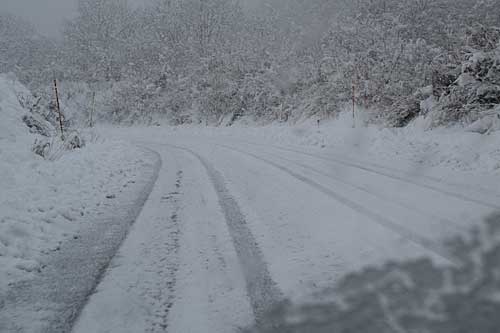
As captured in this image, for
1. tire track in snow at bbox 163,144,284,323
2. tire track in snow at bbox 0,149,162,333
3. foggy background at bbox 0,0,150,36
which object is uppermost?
foggy background at bbox 0,0,150,36

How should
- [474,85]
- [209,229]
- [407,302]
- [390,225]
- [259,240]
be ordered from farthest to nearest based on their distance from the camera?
[474,85]
[209,229]
[390,225]
[259,240]
[407,302]

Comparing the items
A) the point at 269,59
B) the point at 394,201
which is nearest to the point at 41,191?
the point at 394,201

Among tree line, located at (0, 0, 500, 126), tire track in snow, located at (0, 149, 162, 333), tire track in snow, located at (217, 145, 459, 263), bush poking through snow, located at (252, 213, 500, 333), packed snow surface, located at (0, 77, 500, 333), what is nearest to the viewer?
bush poking through snow, located at (252, 213, 500, 333)

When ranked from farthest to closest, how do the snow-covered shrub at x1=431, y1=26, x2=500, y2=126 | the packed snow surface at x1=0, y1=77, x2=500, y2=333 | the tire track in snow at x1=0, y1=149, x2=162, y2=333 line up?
1. the snow-covered shrub at x1=431, y1=26, x2=500, y2=126
2. the packed snow surface at x1=0, y1=77, x2=500, y2=333
3. the tire track in snow at x1=0, y1=149, x2=162, y2=333

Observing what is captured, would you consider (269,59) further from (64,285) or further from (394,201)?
(64,285)

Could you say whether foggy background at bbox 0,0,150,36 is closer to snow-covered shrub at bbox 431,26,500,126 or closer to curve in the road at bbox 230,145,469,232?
snow-covered shrub at bbox 431,26,500,126

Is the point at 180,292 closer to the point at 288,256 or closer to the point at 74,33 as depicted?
the point at 288,256

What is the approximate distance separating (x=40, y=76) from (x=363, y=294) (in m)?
46.6

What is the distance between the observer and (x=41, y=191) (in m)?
5.59

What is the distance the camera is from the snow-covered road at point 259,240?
261 centimetres

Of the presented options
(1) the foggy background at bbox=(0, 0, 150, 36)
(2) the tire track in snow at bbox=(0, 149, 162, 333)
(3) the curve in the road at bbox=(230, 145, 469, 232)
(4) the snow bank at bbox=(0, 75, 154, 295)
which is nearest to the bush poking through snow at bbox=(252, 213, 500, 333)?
(3) the curve in the road at bbox=(230, 145, 469, 232)

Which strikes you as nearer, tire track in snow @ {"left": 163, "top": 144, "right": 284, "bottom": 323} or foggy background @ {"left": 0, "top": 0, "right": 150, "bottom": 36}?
tire track in snow @ {"left": 163, "top": 144, "right": 284, "bottom": 323}

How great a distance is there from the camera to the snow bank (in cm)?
376

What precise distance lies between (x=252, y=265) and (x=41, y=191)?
415 centimetres
